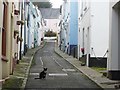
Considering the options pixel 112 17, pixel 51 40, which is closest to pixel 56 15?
pixel 51 40

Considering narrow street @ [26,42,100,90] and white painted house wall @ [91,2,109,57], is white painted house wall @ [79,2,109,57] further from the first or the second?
→ narrow street @ [26,42,100,90]

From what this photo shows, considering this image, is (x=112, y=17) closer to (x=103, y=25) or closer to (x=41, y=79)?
(x=41, y=79)

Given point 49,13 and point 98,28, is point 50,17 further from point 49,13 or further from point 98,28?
point 98,28

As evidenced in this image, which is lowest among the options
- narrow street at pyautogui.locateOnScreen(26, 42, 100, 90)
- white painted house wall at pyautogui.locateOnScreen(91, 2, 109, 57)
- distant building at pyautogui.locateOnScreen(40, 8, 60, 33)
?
narrow street at pyautogui.locateOnScreen(26, 42, 100, 90)

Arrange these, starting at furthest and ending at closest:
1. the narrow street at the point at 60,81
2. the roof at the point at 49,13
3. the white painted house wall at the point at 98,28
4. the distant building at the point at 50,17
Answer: the roof at the point at 49,13
the distant building at the point at 50,17
the white painted house wall at the point at 98,28
the narrow street at the point at 60,81

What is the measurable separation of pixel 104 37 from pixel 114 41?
8913 mm

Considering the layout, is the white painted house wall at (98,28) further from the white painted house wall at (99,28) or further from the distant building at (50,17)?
the distant building at (50,17)

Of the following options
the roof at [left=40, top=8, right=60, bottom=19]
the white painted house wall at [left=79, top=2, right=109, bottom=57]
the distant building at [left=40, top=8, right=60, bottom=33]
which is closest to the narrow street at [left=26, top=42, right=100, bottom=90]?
the white painted house wall at [left=79, top=2, right=109, bottom=57]

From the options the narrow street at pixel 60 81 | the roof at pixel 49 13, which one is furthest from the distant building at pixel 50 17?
the narrow street at pixel 60 81

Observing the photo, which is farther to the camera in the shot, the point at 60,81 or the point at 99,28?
the point at 99,28

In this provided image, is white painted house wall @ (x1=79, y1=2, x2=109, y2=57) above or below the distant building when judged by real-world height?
below

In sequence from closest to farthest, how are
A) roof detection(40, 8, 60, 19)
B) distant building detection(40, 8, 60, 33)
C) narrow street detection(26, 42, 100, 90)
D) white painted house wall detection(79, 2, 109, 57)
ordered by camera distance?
narrow street detection(26, 42, 100, 90) < white painted house wall detection(79, 2, 109, 57) < distant building detection(40, 8, 60, 33) < roof detection(40, 8, 60, 19)

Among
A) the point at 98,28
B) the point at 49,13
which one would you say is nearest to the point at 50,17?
the point at 49,13

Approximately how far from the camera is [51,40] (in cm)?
9406
